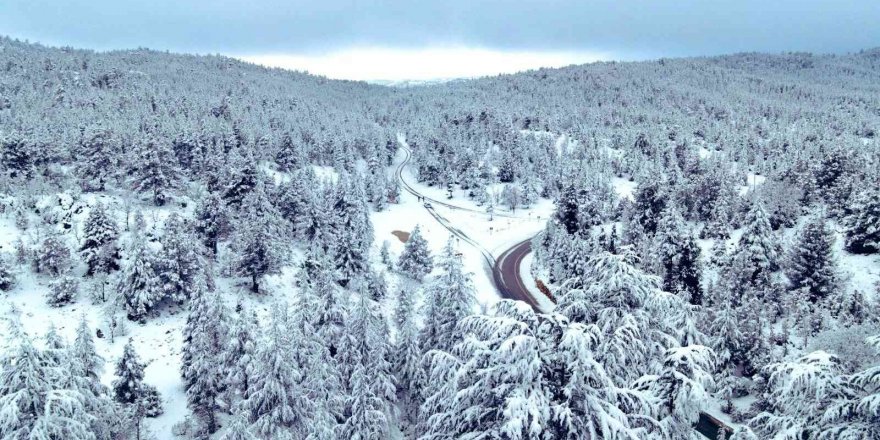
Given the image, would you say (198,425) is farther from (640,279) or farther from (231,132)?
(231,132)

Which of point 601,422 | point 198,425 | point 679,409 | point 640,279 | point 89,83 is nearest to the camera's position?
point 601,422

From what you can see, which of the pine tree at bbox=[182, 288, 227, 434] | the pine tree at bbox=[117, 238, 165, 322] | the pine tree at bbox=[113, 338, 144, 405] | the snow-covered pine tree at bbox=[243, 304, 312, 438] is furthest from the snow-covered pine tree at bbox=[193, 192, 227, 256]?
the snow-covered pine tree at bbox=[243, 304, 312, 438]

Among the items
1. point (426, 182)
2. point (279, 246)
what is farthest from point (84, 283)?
point (426, 182)

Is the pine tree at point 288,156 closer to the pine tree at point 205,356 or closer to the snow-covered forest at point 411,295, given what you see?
the snow-covered forest at point 411,295

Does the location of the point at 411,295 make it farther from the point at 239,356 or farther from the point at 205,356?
the point at 205,356

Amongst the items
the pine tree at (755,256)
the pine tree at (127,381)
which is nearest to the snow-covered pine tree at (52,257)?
the pine tree at (127,381)

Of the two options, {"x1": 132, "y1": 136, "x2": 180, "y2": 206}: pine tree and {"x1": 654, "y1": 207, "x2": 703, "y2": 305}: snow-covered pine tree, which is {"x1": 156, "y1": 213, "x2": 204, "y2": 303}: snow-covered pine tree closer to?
{"x1": 132, "y1": 136, "x2": 180, "y2": 206}: pine tree
